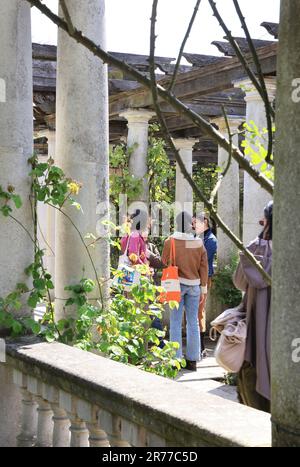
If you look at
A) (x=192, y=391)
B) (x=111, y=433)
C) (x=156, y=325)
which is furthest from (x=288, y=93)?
(x=156, y=325)

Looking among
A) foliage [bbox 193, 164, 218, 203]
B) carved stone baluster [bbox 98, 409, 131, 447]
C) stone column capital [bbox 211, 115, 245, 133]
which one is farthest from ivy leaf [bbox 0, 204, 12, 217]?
foliage [bbox 193, 164, 218, 203]

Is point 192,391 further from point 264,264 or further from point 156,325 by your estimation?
point 156,325

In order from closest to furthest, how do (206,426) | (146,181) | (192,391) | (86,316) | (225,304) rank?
(206,426) < (192,391) < (86,316) < (225,304) < (146,181)

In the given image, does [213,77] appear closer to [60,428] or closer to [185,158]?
[185,158]

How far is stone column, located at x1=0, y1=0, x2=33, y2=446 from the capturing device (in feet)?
13.1

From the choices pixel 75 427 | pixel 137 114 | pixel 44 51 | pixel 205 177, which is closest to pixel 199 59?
pixel 137 114

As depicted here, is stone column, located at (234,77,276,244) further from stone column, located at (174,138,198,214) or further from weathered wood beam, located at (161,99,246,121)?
stone column, located at (174,138,198,214)

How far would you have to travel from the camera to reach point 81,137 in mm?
4738

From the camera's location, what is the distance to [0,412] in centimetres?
367

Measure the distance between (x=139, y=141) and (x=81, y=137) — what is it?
767cm

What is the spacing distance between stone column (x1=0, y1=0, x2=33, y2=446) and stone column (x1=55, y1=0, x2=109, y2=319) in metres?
0.61

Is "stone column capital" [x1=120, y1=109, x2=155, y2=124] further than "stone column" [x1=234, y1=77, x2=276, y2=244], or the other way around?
"stone column capital" [x1=120, y1=109, x2=155, y2=124]

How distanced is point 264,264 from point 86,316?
3.27ft

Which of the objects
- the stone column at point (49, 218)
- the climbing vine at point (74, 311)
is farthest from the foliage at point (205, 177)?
the climbing vine at point (74, 311)
